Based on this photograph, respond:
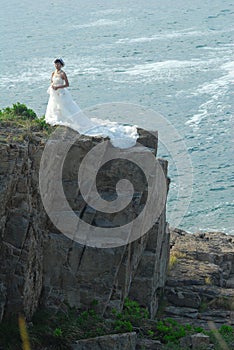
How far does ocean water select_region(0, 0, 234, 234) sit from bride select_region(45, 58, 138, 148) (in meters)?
26.6

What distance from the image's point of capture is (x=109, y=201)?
22531 mm

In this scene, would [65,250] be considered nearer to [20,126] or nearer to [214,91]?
[20,126]

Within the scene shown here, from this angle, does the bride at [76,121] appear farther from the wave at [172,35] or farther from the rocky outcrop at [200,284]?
the wave at [172,35]

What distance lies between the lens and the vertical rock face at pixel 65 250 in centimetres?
1925

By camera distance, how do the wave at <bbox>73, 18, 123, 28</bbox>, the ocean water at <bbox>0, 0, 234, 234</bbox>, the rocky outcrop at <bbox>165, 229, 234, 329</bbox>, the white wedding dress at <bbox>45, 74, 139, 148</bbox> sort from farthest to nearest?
the wave at <bbox>73, 18, 123, 28</bbox> → the ocean water at <bbox>0, 0, 234, 234</bbox> → the rocky outcrop at <bbox>165, 229, 234, 329</bbox> → the white wedding dress at <bbox>45, 74, 139, 148</bbox>

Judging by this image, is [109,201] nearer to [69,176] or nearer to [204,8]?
[69,176]

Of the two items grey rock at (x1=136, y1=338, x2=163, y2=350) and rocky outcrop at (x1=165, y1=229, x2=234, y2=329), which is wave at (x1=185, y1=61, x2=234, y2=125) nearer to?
rocky outcrop at (x1=165, y1=229, x2=234, y2=329)

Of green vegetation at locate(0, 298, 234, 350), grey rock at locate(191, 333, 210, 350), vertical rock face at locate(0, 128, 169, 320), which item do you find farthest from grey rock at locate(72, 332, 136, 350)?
grey rock at locate(191, 333, 210, 350)

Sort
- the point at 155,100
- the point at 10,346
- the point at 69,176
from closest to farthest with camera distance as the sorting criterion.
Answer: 1. the point at 10,346
2. the point at 69,176
3. the point at 155,100

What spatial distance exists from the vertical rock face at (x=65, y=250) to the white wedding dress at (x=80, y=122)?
50cm

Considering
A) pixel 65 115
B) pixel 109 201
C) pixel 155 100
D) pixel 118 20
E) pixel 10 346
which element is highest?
pixel 118 20

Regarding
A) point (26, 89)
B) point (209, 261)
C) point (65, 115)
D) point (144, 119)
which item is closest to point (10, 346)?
point (65, 115)

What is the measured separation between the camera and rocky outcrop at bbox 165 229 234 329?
26.1 metres

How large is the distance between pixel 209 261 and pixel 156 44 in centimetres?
5608
